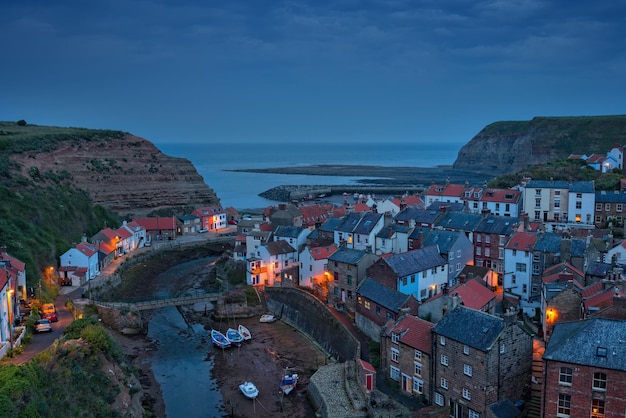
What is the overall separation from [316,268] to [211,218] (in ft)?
142

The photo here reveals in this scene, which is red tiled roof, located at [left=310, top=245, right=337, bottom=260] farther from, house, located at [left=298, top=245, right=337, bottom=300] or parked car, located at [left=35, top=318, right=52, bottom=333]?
parked car, located at [left=35, top=318, right=52, bottom=333]

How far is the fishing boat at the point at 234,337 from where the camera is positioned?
43.1 metres

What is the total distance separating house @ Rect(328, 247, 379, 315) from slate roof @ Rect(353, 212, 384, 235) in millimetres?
6245

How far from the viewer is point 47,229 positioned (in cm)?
6331

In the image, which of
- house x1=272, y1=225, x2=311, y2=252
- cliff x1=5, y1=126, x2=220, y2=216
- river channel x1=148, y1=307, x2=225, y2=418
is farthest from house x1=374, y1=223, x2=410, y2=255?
cliff x1=5, y1=126, x2=220, y2=216

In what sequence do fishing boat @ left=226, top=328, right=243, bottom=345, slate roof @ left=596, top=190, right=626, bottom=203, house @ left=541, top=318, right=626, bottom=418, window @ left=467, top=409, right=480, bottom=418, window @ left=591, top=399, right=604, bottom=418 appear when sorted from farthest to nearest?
slate roof @ left=596, top=190, right=626, bottom=203 → fishing boat @ left=226, top=328, right=243, bottom=345 → window @ left=467, top=409, right=480, bottom=418 → window @ left=591, top=399, right=604, bottom=418 → house @ left=541, top=318, right=626, bottom=418

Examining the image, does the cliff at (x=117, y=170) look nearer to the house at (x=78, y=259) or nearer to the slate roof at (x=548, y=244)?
the house at (x=78, y=259)

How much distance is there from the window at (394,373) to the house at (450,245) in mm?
14068

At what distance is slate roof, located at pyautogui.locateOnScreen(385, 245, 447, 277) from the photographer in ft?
Result: 137

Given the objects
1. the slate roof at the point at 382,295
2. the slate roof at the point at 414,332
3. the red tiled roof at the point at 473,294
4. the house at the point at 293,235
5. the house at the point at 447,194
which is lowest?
the slate roof at the point at 414,332

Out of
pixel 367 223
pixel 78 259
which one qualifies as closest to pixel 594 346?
pixel 367 223

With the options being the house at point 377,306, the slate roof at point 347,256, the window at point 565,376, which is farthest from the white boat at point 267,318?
the window at point 565,376

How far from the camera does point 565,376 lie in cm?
2400

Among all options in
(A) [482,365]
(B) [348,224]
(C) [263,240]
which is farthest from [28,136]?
(A) [482,365]
